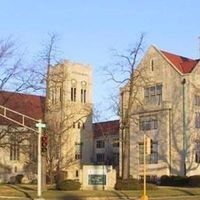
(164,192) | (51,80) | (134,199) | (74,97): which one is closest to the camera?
(134,199)

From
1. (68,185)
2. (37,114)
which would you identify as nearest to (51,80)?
(68,185)

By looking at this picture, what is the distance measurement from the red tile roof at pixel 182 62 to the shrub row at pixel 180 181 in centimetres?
1415

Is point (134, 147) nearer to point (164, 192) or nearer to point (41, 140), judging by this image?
A: point (164, 192)

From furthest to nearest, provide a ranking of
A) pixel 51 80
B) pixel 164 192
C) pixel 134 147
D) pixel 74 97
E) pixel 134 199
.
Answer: pixel 74 97 < pixel 134 147 < pixel 51 80 < pixel 164 192 < pixel 134 199

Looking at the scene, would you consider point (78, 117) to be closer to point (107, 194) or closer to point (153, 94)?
point (153, 94)

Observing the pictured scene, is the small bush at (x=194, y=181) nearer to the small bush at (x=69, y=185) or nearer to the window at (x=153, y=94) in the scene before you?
the window at (x=153, y=94)

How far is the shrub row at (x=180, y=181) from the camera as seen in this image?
193ft

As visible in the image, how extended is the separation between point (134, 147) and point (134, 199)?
35.4 m

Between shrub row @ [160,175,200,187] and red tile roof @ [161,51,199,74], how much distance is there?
14.1 m

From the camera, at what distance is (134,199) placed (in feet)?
123

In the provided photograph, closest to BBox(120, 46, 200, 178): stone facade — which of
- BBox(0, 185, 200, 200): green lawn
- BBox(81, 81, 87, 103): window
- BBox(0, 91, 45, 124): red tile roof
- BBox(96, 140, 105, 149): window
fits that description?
BBox(0, 91, 45, 124): red tile roof

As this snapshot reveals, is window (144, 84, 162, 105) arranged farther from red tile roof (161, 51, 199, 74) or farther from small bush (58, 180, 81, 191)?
small bush (58, 180, 81, 191)

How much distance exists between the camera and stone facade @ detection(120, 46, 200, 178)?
67562 mm

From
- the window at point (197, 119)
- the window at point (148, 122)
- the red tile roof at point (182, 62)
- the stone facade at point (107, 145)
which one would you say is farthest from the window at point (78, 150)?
the window at point (197, 119)
